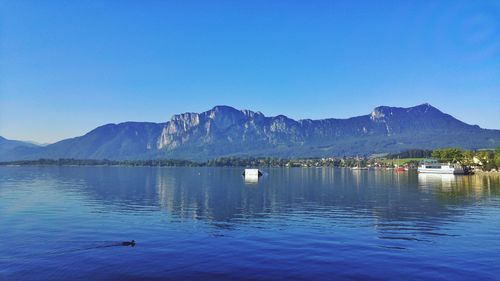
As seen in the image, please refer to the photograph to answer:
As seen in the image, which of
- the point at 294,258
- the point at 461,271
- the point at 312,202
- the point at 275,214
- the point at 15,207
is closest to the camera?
the point at 461,271

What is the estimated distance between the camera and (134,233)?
53.8 m

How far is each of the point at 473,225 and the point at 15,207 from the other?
80963 mm

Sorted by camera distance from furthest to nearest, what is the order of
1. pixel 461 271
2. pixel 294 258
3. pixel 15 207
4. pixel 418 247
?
pixel 15 207, pixel 418 247, pixel 294 258, pixel 461 271

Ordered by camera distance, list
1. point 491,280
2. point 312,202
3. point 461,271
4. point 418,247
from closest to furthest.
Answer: point 491,280
point 461,271
point 418,247
point 312,202

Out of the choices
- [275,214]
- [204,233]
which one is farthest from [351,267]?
[275,214]

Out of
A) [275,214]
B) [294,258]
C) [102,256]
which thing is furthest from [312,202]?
[102,256]

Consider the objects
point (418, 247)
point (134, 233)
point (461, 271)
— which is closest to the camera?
point (461, 271)

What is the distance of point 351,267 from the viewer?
36.8 meters

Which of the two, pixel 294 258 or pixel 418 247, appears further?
pixel 418 247

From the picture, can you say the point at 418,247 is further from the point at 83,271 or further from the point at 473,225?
the point at 83,271

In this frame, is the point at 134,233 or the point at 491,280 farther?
the point at 134,233

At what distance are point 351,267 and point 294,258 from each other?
5.78 meters

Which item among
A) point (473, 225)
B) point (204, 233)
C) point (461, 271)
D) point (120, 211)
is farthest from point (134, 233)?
point (473, 225)

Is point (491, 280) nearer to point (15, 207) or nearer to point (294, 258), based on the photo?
point (294, 258)
